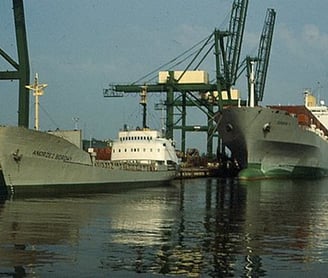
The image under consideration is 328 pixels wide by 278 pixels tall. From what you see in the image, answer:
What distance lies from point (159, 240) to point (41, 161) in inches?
783

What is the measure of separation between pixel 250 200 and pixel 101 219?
13437 millimetres

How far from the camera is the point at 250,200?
33.1m

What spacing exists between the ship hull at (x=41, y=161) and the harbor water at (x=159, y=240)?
216 inches

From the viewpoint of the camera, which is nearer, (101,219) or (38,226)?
(38,226)

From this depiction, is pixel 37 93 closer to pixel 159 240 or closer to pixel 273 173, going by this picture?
pixel 159 240

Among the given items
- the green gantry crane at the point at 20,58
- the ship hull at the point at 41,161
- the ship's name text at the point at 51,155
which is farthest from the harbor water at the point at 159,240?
the green gantry crane at the point at 20,58

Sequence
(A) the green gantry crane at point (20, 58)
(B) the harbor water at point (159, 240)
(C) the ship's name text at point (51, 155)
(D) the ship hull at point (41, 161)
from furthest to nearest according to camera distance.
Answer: (A) the green gantry crane at point (20, 58) → (C) the ship's name text at point (51, 155) → (D) the ship hull at point (41, 161) → (B) the harbor water at point (159, 240)

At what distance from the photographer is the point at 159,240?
1630 cm

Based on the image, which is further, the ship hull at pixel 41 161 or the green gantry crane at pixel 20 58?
the green gantry crane at pixel 20 58

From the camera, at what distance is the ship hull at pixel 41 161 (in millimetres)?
33344

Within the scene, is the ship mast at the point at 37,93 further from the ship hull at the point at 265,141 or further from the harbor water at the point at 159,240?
the ship hull at the point at 265,141

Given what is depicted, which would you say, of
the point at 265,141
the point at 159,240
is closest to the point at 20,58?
the point at 265,141

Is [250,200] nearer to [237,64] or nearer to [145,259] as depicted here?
[145,259]

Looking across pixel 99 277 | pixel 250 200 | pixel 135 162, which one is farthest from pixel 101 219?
pixel 135 162
